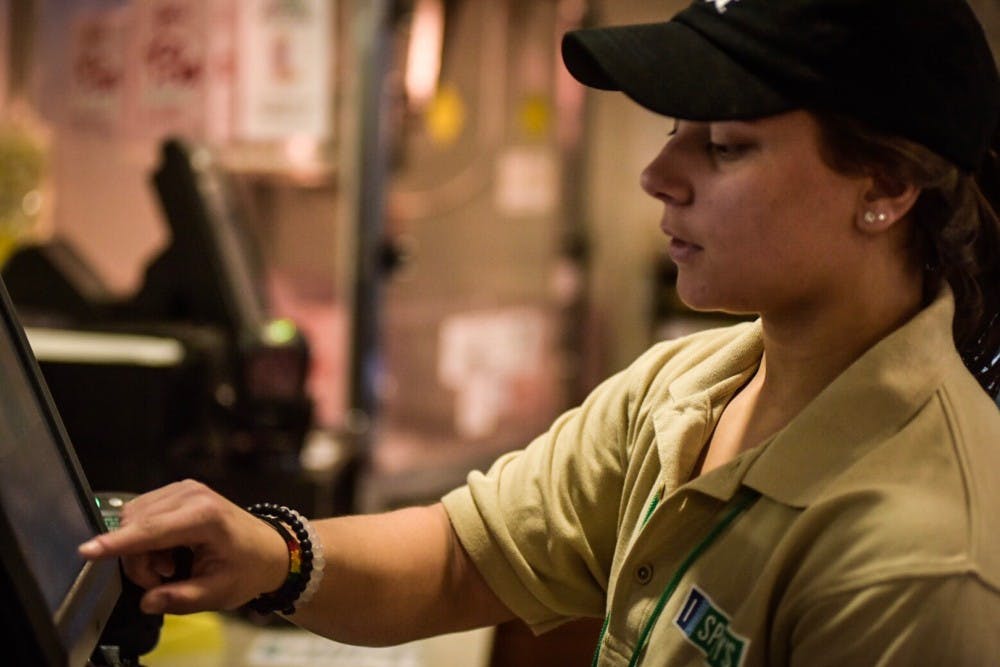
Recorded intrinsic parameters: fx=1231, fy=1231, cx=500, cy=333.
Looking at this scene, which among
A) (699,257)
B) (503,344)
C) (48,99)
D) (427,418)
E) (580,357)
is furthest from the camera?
(580,357)

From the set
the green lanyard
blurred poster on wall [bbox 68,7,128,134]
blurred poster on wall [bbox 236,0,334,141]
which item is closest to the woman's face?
the green lanyard

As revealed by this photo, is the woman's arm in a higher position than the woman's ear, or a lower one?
lower

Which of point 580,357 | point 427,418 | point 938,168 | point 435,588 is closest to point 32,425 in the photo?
point 435,588

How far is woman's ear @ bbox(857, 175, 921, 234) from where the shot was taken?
1039 millimetres

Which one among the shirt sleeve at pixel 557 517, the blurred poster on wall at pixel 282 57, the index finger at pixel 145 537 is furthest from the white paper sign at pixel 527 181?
the index finger at pixel 145 537

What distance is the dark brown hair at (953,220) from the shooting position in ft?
3.31

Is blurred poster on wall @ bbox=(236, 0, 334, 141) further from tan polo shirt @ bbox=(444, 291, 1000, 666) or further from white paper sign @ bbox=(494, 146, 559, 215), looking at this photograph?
tan polo shirt @ bbox=(444, 291, 1000, 666)

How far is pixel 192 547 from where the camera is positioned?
1.07 meters

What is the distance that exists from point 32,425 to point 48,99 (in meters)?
3.37

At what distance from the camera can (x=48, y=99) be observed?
4027 millimetres

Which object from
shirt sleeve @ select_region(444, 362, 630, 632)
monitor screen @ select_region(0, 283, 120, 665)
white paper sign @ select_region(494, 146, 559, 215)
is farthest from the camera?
white paper sign @ select_region(494, 146, 559, 215)

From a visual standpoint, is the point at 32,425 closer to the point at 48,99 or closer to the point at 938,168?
the point at 938,168

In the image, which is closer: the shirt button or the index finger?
the index finger

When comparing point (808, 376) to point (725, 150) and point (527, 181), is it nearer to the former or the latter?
point (725, 150)
